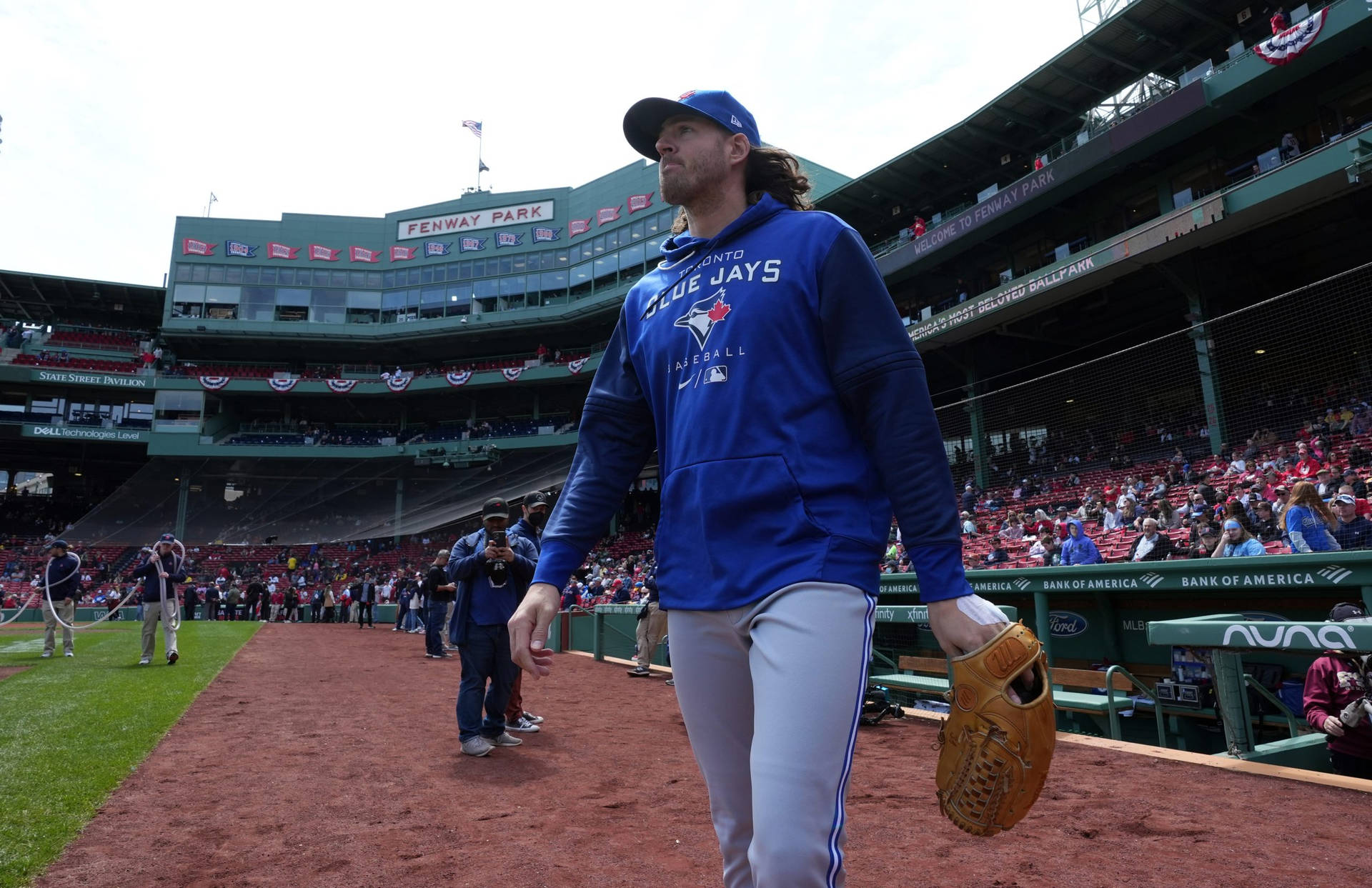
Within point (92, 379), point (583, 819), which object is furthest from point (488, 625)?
point (92, 379)

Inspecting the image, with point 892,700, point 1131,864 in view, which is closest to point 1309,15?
point 892,700

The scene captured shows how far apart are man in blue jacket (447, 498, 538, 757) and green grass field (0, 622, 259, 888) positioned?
214cm

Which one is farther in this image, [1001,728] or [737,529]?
[737,529]

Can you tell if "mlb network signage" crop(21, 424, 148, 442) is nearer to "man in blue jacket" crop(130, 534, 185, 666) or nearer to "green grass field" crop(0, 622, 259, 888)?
"green grass field" crop(0, 622, 259, 888)

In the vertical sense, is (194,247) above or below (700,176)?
above

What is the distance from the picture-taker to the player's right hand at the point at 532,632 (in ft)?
5.92

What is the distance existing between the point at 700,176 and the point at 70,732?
22.6 ft

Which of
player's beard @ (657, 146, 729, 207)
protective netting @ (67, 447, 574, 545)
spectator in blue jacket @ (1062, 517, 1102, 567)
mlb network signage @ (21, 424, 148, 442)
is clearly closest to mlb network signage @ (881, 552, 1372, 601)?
spectator in blue jacket @ (1062, 517, 1102, 567)

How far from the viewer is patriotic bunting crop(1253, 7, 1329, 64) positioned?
15570mm

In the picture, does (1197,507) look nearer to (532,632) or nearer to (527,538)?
(527,538)

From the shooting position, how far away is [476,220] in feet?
157

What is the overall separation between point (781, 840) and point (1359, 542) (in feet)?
28.7

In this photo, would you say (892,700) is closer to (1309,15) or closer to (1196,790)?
(1196,790)

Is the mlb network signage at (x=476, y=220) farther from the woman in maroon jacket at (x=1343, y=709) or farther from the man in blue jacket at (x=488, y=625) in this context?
the woman in maroon jacket at (x=1343, y=709)
